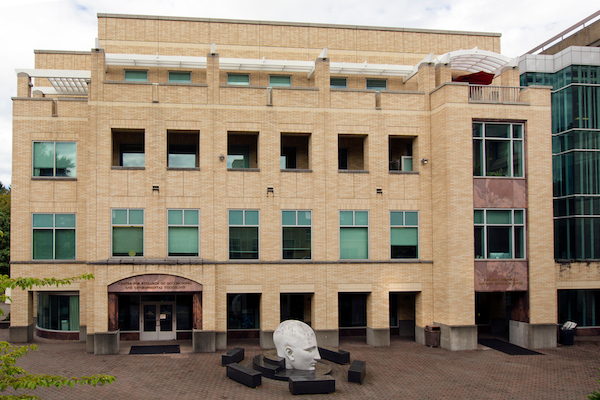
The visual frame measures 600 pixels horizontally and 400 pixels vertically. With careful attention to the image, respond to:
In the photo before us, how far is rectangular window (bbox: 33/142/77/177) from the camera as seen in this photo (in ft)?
77.2

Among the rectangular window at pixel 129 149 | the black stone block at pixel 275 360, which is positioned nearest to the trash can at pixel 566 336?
the black stone block at pixel 275 360

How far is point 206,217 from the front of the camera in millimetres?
22172

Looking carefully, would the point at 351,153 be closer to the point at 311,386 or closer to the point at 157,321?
the point at 157,321

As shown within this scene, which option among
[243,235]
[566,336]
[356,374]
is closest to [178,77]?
[243,235]

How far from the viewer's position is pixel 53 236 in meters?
23.4

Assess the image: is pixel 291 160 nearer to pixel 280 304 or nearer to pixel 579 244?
pixel 280 304

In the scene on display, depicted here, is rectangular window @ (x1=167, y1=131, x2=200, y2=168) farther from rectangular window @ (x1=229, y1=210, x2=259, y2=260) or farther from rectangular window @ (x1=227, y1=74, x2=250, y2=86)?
rectangular window @ (x1=227, y1=74, x2=250, y2=86)

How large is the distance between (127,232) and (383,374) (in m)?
13.0

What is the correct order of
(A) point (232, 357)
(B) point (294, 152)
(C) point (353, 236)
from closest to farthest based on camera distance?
(A) point (232, 357) < (C) point (353, 236) < (B) point (294, 152)

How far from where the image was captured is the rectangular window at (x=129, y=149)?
23969 mm

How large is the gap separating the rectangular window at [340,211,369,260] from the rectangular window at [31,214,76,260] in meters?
13.5

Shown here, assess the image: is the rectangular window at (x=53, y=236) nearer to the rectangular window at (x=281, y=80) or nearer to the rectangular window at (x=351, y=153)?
the rectangular window at (x=281, y=80)

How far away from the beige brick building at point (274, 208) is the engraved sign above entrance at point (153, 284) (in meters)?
0.06

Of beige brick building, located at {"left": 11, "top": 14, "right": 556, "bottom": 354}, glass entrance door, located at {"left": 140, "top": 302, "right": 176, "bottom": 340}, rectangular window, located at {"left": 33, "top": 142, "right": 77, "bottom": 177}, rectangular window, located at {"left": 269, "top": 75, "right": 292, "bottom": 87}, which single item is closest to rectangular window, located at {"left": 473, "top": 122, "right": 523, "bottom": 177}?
beige brick building, located at {"left": 11, "top": 14, "right": 556, "bottom": 354}
